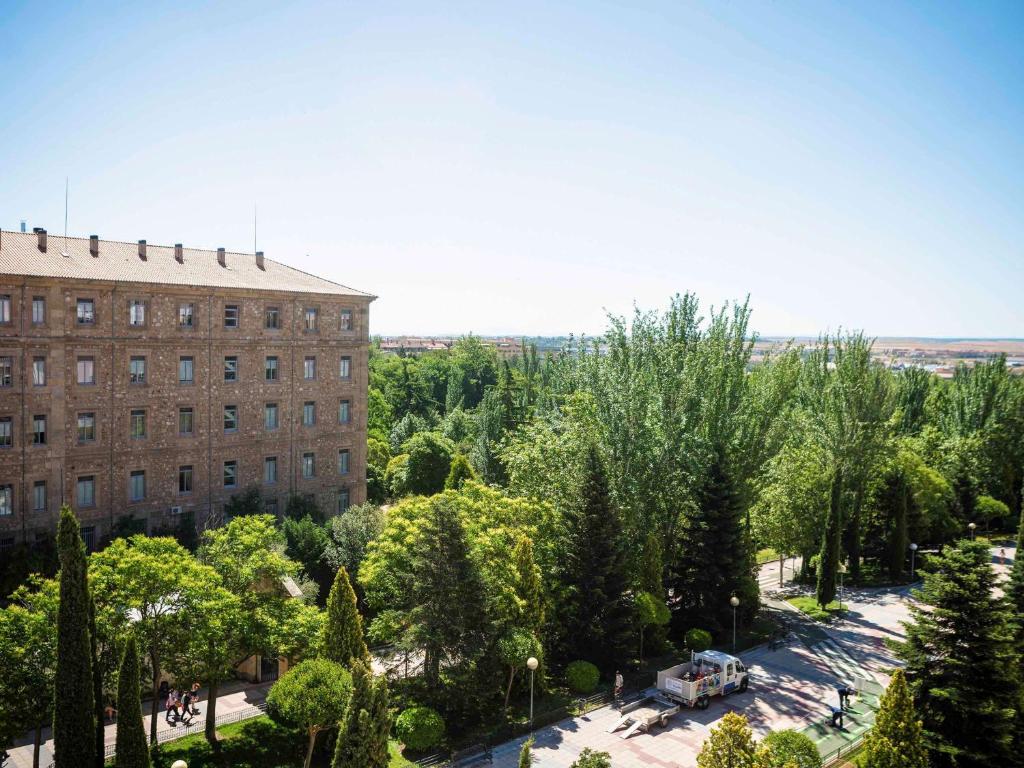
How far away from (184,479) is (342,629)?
16.7 meters

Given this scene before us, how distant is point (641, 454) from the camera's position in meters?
30.2

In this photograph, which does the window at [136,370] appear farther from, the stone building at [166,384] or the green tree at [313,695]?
the green tree at [313,695]

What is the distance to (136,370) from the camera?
31.5 m

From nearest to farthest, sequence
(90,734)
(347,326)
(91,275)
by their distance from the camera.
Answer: (90,734), (91,275), (347,326)

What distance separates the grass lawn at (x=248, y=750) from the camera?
19808 millimetres

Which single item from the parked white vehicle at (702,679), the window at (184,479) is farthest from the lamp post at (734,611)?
the window at (184,479)

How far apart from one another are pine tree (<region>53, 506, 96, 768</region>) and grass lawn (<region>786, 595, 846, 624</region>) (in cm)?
2929

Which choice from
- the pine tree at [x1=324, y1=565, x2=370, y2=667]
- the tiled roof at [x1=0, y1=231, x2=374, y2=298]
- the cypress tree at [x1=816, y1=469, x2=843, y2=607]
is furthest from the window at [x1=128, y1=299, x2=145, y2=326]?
the cypress tree at [x1=816, y1=469, x2=843, y2=607]

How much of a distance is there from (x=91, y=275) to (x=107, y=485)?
8632mm

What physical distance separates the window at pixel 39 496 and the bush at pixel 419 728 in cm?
1801

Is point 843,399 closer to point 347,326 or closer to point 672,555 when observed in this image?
point 672,555

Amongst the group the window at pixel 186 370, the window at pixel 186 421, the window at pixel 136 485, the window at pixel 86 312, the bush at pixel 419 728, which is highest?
the window at pixel 86 312

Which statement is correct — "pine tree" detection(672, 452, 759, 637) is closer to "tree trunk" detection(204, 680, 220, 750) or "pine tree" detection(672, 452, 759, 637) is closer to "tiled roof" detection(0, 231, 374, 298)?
"tree trunk" detection(204, 680, 220, 750)

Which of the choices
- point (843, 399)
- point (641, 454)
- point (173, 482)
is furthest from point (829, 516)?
point (173, 482)
